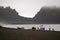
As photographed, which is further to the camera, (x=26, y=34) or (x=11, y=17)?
(x=11, y=17)

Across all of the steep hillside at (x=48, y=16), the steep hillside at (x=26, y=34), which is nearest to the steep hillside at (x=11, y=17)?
the steep hillside at (x=48, y=16)

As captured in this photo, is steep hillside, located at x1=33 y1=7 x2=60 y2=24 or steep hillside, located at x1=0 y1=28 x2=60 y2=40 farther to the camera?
steep hillside, located at x1=33 y1=7 x2=60 y2=24

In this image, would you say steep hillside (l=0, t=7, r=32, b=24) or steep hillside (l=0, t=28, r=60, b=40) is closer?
steep hillside (l=0, t=28, r=60, b=40)

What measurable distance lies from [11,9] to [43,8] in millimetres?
368

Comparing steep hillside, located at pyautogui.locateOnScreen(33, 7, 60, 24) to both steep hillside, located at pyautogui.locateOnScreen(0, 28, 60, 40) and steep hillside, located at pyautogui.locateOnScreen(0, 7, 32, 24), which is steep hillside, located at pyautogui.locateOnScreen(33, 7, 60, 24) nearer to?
steep hillside, located at pyautogui.locateOnScreen(0, 7, 32, 24)

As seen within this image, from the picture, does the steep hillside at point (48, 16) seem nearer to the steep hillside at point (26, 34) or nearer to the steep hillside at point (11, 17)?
the steep hillside at point (11, 17)

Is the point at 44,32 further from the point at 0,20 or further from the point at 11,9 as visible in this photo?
the point at 0,20

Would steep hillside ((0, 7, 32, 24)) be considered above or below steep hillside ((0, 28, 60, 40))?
above

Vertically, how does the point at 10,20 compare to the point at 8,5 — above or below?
below

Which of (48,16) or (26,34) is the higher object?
(48,16)

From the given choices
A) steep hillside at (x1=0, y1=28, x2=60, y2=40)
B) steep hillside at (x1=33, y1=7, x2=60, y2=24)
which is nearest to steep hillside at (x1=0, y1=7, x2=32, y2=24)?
steep hillside at (x1=33, y1=7, x2=60, y2=24)

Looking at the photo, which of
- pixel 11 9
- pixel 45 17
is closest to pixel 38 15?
pixel 45 17

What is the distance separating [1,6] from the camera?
44.9 inches

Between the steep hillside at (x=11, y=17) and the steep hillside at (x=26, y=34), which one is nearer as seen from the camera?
the steep hillside at (x=26, y=34)
